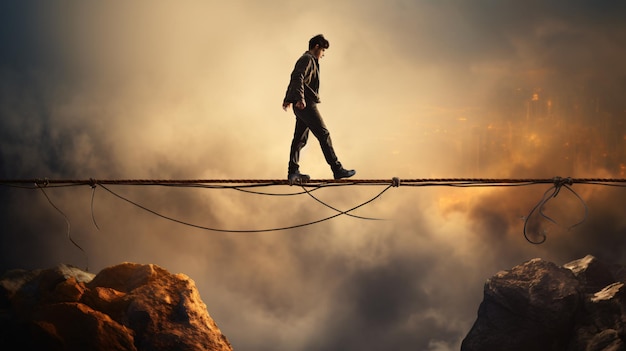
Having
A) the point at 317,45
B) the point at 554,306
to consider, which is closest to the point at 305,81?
the point at 317,45

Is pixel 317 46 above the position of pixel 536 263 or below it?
below

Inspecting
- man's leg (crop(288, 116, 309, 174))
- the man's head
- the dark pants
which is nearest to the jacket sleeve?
the dark pants

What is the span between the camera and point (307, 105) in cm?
962

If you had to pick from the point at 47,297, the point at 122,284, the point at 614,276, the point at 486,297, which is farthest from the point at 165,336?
the point at 614,276

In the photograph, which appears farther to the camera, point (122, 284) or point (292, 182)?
point (122, 284)

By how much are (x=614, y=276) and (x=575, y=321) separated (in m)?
20.0

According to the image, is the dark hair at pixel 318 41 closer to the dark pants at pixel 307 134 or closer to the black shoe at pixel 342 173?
the dark pants at pixel 307 134

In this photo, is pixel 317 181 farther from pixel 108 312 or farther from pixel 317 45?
pixel 108 312

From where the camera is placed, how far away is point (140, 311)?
18.2m

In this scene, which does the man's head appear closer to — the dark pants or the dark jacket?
the dark jacket

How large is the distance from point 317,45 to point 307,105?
1304mm

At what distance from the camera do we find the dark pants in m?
9.64

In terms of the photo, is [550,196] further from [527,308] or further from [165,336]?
[527,308]

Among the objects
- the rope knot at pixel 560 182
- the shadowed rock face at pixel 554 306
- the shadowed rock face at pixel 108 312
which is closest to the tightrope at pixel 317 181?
the rope knot at pixel 560 182
